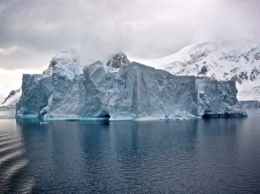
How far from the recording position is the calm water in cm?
2345

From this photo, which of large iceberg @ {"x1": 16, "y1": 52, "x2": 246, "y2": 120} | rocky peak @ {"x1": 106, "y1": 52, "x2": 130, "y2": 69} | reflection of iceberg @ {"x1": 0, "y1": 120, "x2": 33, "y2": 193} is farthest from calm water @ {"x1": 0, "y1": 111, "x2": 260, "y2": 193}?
rocky peak @ {"x1": 106, "y1": 52, "x2": 130, "y2": 69}

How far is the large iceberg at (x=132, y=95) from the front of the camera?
72.1m

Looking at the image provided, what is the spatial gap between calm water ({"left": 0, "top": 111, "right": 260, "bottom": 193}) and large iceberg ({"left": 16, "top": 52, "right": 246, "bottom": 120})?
86.8 ft

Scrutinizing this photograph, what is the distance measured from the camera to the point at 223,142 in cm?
4262

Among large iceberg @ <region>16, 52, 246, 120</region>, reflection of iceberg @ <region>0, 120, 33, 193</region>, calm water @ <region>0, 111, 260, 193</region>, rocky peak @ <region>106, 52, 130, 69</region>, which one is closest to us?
reflection of iceberg @ <region>0, 120, 33, 193</region>

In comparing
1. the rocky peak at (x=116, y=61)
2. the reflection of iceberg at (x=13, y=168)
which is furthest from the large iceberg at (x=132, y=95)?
the rocky peak at (x=116, y=61)

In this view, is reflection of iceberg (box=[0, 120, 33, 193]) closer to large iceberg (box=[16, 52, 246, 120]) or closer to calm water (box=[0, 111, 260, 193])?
calm water (box=[0, 111, 260, 193])

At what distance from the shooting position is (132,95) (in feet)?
235

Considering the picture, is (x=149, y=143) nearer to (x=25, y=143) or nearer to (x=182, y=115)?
(x=25, y=143)

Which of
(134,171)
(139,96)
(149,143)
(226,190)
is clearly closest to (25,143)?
(149,143)

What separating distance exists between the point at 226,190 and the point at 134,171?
793 cm

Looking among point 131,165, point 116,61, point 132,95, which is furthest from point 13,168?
point 116,61

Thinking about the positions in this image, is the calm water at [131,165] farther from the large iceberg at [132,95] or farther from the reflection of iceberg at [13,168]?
the large iceberg at [132,95]

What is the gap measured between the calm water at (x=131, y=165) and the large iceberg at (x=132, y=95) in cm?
2646
